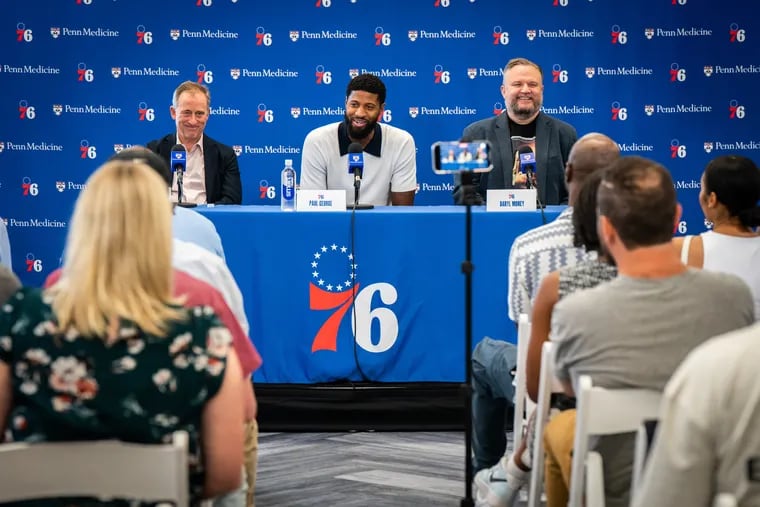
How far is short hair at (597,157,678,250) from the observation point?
2154 mm

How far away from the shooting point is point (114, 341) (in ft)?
5.89

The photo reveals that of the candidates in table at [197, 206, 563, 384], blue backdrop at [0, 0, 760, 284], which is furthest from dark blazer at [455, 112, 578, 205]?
blue backdrop at [0, 0, 760, 284]

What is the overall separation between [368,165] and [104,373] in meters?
3.59

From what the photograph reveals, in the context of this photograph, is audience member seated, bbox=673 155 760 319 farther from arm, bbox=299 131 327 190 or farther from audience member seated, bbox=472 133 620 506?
arm, bbox=299 131 327 190

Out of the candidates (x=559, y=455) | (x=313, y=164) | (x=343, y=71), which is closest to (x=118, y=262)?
(x=559, y=455)

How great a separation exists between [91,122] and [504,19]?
264 cm

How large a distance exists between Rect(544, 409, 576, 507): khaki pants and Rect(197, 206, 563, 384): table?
1.93m

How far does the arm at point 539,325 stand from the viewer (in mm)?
2572

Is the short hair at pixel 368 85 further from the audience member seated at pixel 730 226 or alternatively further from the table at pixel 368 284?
the audience member seated at pixel 730 226

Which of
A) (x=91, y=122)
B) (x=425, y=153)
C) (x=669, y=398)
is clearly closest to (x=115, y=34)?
(x=91, y=122)

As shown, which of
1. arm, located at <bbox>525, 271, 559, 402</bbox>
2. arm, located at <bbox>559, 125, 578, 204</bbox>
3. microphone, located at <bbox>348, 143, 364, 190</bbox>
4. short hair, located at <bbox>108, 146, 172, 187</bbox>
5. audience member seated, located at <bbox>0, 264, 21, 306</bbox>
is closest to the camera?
audience member seated, located at <bbox>0, 264, 21, 306</bbox>

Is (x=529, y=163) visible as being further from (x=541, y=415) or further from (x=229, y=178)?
(x=541, y=415)

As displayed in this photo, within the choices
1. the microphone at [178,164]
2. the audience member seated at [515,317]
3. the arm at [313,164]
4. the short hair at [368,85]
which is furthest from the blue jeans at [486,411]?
the short hair at [368,85]

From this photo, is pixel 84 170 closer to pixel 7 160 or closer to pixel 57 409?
pixel 7 160
